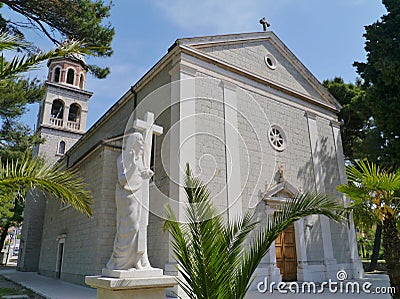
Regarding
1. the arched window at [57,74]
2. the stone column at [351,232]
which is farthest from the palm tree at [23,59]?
the arched window at [57,74]

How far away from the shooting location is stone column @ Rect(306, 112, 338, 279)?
1124 cm

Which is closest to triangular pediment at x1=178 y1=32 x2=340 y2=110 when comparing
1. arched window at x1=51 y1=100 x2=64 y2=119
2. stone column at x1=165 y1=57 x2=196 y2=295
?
stone column at x1=165 y1=57 x2=196 y2=295

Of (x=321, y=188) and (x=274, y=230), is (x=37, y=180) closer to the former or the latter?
(x=274, y=230)

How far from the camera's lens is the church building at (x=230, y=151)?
9.20 metres

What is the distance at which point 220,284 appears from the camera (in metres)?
3.33

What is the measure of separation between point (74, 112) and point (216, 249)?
20.9m

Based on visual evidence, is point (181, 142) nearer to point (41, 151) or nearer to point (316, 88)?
point (316, 88)

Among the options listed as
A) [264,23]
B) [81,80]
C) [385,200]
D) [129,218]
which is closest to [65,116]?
[81,80]

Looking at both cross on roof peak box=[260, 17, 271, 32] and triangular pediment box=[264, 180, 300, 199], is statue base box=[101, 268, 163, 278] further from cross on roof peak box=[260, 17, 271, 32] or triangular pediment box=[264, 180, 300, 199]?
cross on roof peak box=[260, 17, 271, 32]

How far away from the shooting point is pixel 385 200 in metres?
5.65

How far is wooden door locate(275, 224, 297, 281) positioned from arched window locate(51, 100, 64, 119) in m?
17.0

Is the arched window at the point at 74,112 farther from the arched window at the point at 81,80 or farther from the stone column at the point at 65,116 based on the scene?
the arched window at the point at 81,80

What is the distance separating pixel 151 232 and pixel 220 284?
6244 millimetres

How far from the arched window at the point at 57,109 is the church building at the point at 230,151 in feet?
26.1
